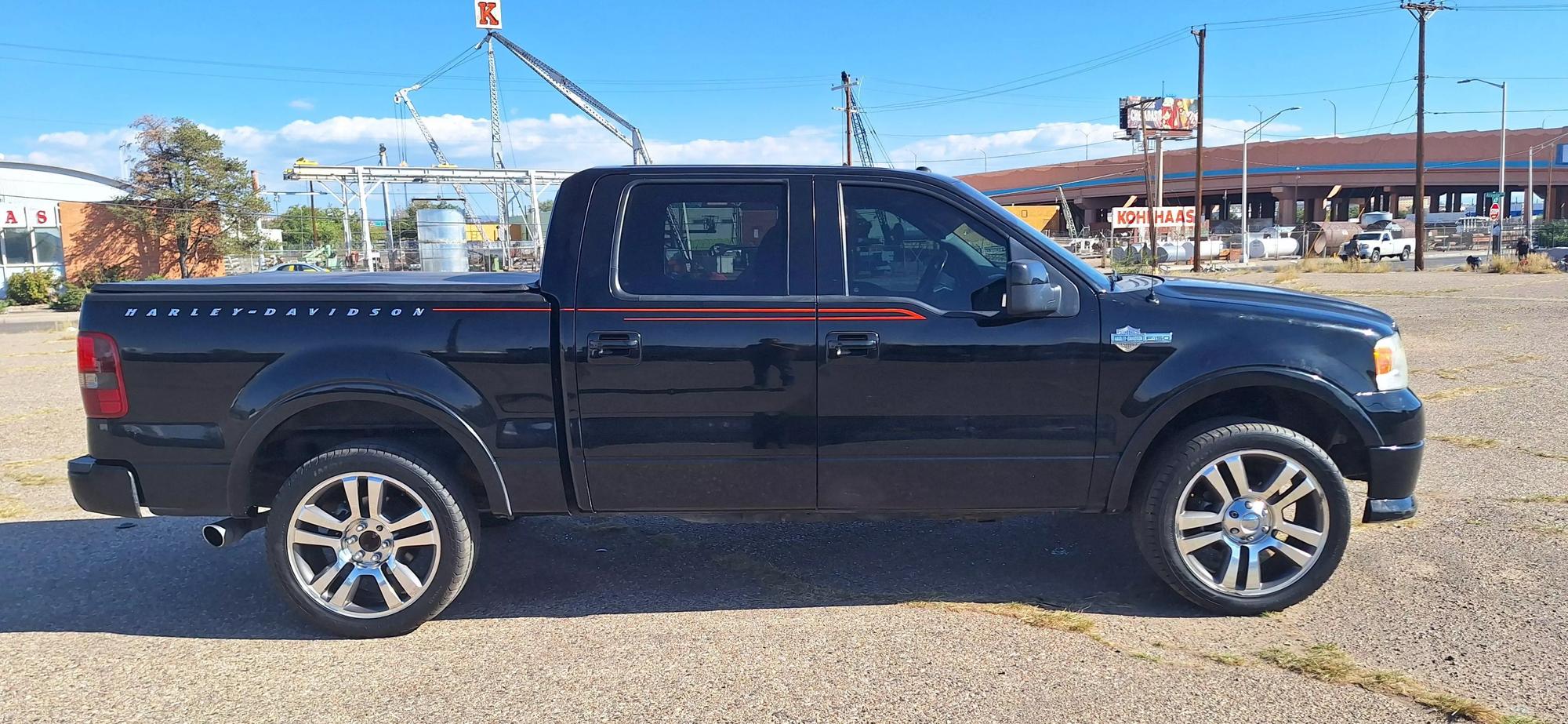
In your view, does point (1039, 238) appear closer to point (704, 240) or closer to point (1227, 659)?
point (704, 240)

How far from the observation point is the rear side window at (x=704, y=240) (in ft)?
13.7

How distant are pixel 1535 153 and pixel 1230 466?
89.8m

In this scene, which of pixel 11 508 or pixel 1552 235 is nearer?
pixel 11 508

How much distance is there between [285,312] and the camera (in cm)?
411

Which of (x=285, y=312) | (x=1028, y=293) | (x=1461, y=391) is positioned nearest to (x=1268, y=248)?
(x=1461, y=391)

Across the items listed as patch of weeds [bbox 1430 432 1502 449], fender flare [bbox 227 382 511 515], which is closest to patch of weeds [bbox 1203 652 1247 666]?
fender flare [bbox 227 382 511 515]

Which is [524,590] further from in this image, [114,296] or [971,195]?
[971,195]

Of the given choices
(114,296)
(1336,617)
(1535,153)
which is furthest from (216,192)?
(1535,153)

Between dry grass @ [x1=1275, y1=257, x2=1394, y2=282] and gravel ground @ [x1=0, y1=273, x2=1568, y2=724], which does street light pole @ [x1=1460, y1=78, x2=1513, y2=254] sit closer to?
dry grass @ [x1=1275, y1=257, x2=1394, y2=282]

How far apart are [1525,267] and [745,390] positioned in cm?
3801

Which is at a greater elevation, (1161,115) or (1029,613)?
(1161,115)

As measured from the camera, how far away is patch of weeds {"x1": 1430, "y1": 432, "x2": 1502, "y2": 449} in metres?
7.17

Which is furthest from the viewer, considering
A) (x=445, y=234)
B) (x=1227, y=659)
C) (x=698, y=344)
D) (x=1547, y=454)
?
(x=445, y=234)

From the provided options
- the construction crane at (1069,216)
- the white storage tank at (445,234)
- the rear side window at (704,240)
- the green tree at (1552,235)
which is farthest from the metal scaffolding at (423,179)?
the green tree at (1552,235)
